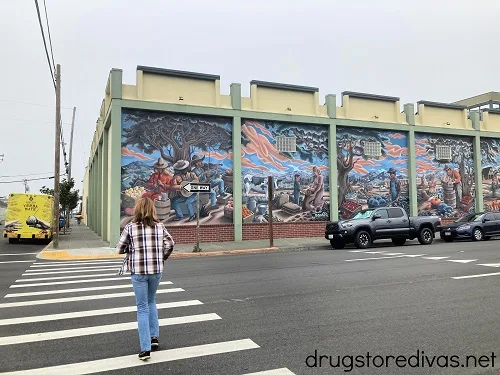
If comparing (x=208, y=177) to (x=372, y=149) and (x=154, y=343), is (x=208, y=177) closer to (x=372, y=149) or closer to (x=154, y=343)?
(x=372, y=149)

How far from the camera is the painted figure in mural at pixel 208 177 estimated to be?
20703 millimetres

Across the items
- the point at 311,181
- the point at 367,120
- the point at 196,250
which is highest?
the point at 367,120

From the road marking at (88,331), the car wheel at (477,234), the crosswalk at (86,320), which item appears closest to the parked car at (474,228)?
the car wheel at (477,234)

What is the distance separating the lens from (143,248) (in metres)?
4.65

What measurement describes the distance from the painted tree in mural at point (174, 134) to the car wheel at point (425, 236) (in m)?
9.96

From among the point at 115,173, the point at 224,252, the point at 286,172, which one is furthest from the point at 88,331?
the point at 286,172

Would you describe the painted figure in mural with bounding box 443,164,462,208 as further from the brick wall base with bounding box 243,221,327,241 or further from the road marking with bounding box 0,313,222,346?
the road marking with bounding box 0,313,222,346

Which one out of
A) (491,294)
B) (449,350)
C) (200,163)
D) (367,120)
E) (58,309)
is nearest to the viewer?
(449,350)

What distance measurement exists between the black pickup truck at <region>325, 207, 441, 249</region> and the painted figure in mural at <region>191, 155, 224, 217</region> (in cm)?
571

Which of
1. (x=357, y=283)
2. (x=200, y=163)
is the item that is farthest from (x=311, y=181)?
(x=357, y=283)

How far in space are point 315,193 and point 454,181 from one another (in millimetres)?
10214

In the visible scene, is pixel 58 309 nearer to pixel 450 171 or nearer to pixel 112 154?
pixel 112 154

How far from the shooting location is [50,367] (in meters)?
4.40

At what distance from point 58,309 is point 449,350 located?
5.90 m
